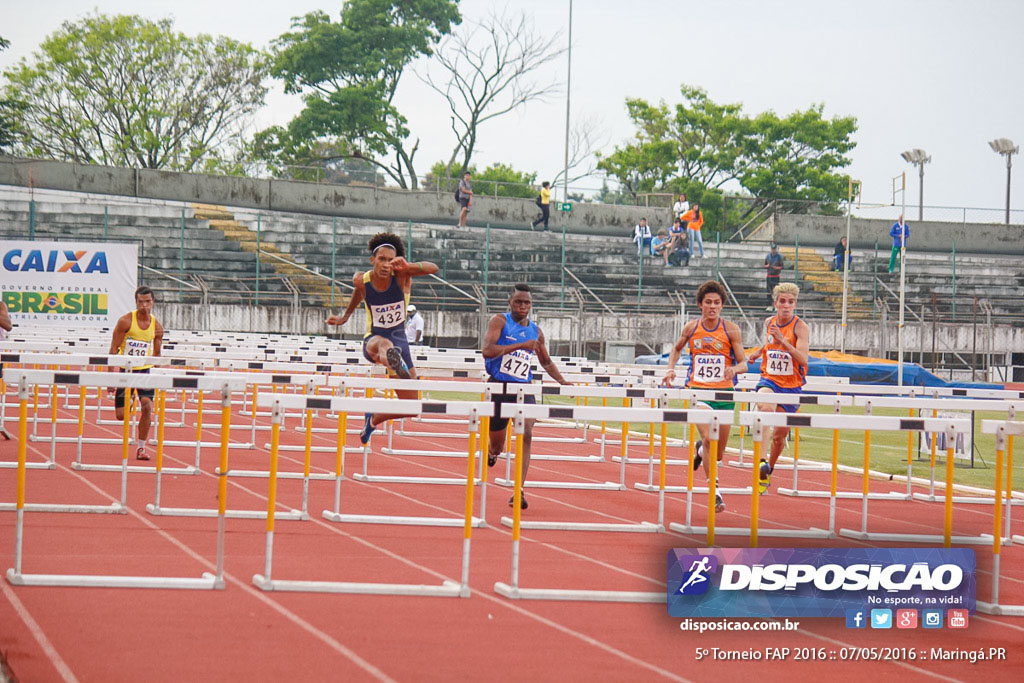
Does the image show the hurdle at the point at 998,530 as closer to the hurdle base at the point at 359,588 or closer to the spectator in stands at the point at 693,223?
the hurdle base at the point at 359,588

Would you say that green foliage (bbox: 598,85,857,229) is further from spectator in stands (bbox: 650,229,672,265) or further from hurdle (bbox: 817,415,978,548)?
hurdle (bbox: 817,415,978,548)

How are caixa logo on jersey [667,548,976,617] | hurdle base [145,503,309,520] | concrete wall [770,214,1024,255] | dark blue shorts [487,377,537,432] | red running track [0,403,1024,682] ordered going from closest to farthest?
red running track [0,403,1024,682], caixa logo on jersey [667,548,976,617], hurdle base [145,503,309,520], dark blue shorts [487,377,537,432], concrete wall [770,214,1024,255]

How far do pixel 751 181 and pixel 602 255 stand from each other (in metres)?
24.3

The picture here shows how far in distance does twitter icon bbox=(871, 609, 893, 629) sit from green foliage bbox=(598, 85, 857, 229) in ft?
179

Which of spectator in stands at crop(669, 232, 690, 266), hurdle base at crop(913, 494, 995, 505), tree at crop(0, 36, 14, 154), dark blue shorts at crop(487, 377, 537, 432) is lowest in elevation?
hurdle base at crop(913, 494, 995, 505)

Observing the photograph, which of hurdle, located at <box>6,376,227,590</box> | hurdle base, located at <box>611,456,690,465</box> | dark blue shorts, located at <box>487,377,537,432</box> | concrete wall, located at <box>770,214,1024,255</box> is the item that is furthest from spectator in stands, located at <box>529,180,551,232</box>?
hurdle, located at <box>6,376,227,590</box>

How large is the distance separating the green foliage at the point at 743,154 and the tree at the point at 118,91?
21649 millimetres

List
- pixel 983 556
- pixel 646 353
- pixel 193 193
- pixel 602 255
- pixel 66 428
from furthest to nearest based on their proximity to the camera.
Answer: pixel 193 193, pixel 602 255, pixel 646 353, pixel 66 428, pixel 983 556

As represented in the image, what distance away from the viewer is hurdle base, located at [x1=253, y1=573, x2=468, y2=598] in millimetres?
6574

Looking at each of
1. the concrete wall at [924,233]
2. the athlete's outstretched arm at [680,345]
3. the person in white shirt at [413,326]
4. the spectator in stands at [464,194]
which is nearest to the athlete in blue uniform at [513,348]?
the athlete's outstretched arm at [680,345]

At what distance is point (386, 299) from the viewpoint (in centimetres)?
1062

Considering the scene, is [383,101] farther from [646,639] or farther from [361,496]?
[646,639]

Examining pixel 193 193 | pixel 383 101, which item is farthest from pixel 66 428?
pixel 383 101

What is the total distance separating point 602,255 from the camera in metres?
39.0
